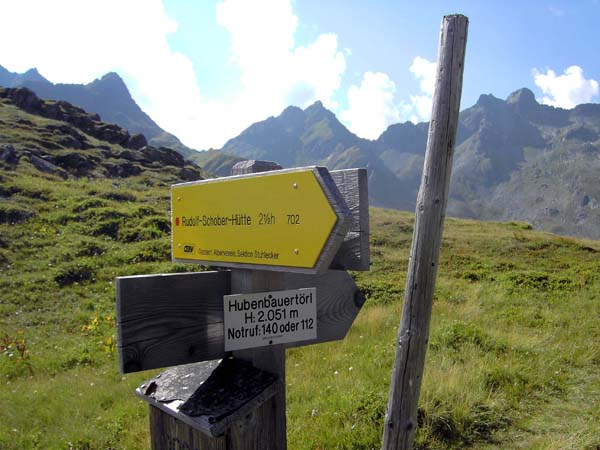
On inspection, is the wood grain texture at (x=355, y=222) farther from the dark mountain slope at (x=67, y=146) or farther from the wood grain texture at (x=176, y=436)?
the dark mountain slope at (x=67, y=146)

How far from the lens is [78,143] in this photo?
45906mm

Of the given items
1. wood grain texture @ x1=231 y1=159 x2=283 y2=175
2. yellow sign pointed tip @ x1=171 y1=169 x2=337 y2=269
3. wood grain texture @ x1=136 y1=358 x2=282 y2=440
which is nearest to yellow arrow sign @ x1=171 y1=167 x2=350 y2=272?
yellow sign pointed tip @ x1=171 y1=169 x2=337 y2=269

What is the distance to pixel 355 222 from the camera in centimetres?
205

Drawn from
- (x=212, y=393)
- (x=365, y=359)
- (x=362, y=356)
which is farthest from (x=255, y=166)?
(x=362, y=356)

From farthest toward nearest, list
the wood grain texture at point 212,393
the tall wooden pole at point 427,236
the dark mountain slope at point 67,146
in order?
the dark mountain slope at point 67,146
the tall wooden pole at point 427,236
the wood grain texture at point 212,393

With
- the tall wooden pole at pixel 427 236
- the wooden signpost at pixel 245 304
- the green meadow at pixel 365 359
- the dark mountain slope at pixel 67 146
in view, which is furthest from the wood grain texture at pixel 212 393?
the dark mountain slope at pixel 67 146

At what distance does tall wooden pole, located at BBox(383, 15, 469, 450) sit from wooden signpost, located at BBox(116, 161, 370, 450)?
2.59 ft

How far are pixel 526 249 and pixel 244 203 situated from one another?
65.8 ft

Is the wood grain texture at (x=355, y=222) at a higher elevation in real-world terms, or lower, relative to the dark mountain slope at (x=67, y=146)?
lower

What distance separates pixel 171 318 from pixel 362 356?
4.82 metres

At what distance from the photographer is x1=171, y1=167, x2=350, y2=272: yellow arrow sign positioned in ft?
6.32

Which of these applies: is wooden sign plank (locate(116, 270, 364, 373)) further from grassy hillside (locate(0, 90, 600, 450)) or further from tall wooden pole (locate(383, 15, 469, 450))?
grassy hillside (locate(0, 90, 600, 450))

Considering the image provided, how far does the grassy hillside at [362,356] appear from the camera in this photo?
4.71 metres

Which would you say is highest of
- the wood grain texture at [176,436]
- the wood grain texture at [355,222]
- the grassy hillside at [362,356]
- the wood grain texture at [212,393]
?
the wood grain texture at [355,222]
